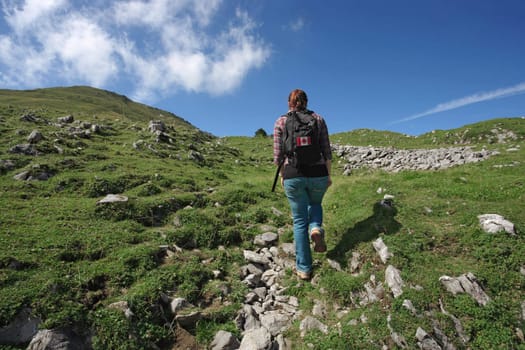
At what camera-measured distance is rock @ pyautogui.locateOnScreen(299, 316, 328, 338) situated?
4.92 metres

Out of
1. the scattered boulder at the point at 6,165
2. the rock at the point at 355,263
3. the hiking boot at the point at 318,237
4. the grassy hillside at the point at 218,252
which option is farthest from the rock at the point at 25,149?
the rock at the point at 355,263

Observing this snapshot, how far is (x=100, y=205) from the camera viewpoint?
897 cm

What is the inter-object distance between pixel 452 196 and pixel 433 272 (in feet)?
15.4

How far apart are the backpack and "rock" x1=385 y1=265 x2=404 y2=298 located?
9.02ft

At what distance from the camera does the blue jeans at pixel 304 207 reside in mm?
6047

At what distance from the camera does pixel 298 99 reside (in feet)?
20.8

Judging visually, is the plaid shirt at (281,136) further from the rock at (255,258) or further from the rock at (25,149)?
the rock at (25,149)

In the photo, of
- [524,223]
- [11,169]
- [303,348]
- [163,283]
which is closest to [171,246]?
[163,283]

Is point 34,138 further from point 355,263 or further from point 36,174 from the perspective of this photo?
point 355,263

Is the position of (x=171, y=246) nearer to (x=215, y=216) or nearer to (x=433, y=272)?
(x=215, y=216)

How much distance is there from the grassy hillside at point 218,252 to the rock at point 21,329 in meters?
0.11

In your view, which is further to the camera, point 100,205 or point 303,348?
point 100,205

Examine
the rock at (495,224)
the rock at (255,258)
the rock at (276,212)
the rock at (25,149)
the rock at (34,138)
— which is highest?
the rock at (34,138)

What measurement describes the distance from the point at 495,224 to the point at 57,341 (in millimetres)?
8976
